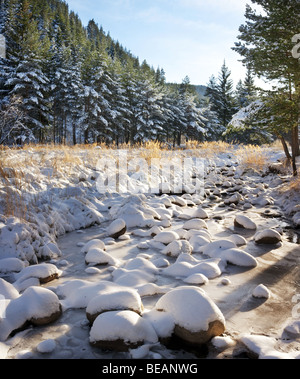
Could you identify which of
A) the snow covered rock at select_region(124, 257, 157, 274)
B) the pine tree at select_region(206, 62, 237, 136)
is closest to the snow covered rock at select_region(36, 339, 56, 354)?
the snow covered rock at select_region(124, 257, 157, 274)

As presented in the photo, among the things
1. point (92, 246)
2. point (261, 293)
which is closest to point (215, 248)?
point (261, 293)

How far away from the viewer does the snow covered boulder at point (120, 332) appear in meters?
1.59

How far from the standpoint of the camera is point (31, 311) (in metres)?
1.83

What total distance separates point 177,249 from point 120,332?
1712 mm

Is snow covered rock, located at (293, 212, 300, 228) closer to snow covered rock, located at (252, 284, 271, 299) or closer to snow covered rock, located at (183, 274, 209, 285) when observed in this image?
snow covered rock, located at (252, 284, 271, 299)

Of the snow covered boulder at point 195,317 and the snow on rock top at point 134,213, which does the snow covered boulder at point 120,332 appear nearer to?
the snow covered boulder at point 195,317

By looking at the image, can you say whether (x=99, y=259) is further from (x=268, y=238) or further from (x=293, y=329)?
(x=268, y=238)

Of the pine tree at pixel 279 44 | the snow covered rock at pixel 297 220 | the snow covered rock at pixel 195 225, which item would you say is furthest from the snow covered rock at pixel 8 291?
the pine tree at pixel 279 44
